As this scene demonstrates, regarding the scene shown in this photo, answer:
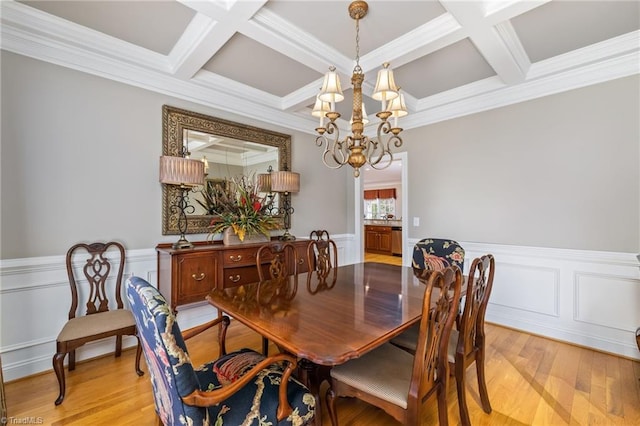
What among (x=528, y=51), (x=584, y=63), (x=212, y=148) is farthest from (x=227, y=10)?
(x=584, y=63)

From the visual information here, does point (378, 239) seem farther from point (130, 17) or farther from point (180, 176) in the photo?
point (130, 17)

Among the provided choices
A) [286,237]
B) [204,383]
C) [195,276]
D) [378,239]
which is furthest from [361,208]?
[378,239]

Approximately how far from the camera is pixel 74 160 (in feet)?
7.63

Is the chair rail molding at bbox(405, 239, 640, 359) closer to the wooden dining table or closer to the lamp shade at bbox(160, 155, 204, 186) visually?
the wooden dining table

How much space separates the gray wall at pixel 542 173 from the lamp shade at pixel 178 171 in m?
2.86

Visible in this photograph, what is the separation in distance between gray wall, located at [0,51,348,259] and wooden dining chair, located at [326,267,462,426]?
7.46 feet

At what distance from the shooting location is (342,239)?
4562 millimetres

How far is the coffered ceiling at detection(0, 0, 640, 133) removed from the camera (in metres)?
1.98

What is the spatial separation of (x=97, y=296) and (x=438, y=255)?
2.94 m

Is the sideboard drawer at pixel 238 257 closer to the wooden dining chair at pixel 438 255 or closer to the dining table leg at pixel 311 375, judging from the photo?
the dining table leg at pixel 311 375

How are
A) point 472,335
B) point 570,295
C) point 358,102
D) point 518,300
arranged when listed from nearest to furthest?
1. point 472,335
2. point 358,102
3. point 570,295
4. point 518,300

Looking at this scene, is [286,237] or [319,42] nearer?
[319,42]

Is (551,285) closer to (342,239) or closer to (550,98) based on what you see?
(550,98)

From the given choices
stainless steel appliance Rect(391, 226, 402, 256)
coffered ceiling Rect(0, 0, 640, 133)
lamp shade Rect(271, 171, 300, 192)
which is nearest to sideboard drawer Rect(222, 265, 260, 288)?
lamp shade Rect(271, 171, 300, 192)
